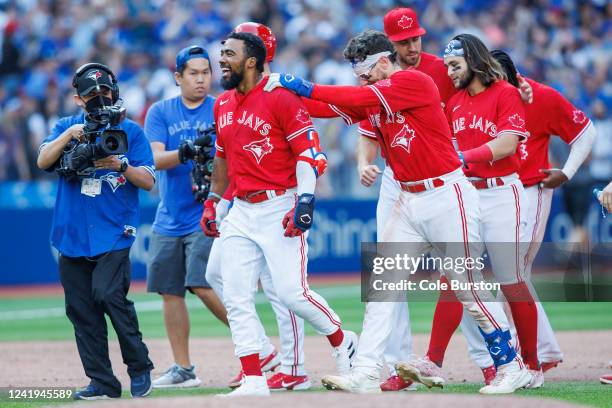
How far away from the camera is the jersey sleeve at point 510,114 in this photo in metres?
7.81

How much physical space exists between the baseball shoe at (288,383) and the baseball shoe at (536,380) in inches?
64.9

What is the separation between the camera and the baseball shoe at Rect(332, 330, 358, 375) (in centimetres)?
764

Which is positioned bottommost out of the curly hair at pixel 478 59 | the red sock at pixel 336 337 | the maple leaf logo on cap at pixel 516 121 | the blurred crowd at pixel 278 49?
the red sock at pixel 336 337

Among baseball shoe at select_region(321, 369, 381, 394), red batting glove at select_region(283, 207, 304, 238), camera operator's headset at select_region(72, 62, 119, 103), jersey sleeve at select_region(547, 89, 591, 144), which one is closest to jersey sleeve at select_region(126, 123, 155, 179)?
camera operator's headset at select_region(72, 62, 119, 103)

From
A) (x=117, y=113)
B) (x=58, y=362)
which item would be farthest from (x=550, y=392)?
(x=58, y=362)

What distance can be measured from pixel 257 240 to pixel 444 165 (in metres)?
1.37

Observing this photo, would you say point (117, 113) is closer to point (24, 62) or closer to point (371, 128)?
point (371, 128)

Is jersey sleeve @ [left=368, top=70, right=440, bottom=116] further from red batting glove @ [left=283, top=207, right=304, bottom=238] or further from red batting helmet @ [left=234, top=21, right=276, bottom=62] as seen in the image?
red batting helmet @ [left=234, top=21, right=276, bottom=62]

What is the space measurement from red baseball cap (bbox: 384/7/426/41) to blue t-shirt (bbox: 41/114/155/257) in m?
2.13

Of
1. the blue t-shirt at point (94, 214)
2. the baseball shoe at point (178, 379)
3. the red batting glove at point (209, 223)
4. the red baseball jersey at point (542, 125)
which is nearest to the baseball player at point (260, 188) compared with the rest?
the red batting glove at point (209, 223)

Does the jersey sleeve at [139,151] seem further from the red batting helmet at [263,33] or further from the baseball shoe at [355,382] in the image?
the baseball shoe at [355,382]

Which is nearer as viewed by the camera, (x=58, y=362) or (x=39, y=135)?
(x=58, y=362)

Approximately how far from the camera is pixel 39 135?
16766 mm

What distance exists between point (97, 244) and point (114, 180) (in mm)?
487
